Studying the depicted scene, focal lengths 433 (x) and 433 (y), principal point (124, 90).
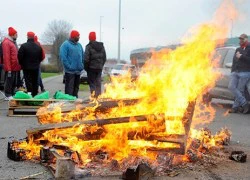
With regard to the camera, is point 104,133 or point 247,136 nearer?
point 104,133

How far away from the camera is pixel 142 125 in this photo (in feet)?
19.1

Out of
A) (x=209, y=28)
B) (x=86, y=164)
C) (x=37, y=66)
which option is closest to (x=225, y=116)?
(x=209, y=28)

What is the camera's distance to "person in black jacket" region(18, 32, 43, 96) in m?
12.2

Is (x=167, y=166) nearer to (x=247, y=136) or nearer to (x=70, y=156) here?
(x=70, y=156)

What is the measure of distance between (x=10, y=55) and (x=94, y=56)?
2516 mm

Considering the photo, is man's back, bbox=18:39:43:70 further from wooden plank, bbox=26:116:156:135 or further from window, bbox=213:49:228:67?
wooden plank, bbox=26:116:156:135

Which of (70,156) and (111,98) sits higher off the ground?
(111,98)

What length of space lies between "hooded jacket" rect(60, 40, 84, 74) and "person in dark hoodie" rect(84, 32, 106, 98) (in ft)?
0.95

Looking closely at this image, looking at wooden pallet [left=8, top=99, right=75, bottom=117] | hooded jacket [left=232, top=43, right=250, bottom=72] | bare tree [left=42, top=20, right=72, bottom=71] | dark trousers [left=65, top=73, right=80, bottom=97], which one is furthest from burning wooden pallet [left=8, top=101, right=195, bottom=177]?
bare tree [left=42, top=20, right=72, bottom=71]

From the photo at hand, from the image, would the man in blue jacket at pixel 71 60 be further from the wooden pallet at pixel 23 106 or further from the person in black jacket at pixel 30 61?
the wooden pallet at pixel 23 106

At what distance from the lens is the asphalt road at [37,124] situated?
16.8ft

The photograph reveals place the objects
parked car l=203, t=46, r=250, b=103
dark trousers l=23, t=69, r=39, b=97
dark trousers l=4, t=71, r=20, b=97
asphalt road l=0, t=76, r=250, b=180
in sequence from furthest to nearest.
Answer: parked car l=203, t=46, r=250, b=103 → dark trousers l=4, t=71, r=20, b=97 → dark trousers l=23, t=69, r=39, b=97 → asphalt road l=0, t=76, r=250, b=180

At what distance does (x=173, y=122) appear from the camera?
19.3ft

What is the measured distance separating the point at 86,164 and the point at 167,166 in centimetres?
99
